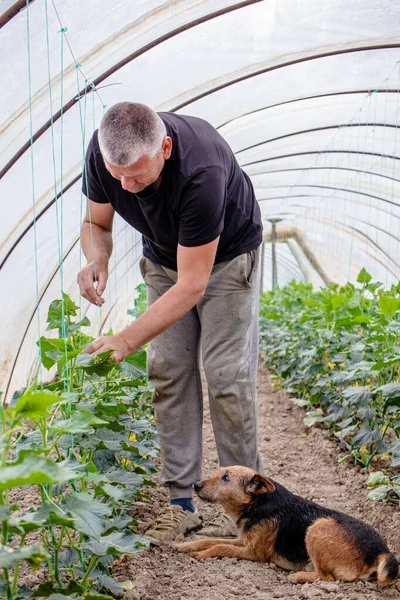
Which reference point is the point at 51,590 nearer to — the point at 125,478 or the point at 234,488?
the point at 125,478

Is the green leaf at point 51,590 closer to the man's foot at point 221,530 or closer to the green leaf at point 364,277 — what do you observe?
the man's foot at point 221,530

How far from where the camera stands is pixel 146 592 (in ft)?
8.74

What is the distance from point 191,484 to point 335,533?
936mm

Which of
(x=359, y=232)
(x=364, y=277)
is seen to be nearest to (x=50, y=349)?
(x=364, y=277)

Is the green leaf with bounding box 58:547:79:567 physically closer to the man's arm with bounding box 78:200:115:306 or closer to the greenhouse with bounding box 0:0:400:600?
the greenhouse with bounding box 0:0:400:600

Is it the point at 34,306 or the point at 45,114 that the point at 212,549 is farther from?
the point at 34,306

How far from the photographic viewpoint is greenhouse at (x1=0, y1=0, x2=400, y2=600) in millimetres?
2520

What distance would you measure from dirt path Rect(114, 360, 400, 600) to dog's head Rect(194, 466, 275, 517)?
0.83 feet

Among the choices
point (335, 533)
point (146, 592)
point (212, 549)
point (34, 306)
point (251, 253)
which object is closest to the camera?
point (146, 592)

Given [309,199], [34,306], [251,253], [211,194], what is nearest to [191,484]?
[251,253]

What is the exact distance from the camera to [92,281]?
128 inches

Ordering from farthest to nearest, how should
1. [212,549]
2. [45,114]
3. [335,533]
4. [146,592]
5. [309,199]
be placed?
[309,199] < [45,114] < [212,549] < [335,533] < [146,592]

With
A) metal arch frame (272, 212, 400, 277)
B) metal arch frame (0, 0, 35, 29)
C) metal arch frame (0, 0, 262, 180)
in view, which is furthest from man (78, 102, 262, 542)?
metal arch frame (272, 212, 400, 277)

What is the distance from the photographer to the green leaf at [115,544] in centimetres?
218
